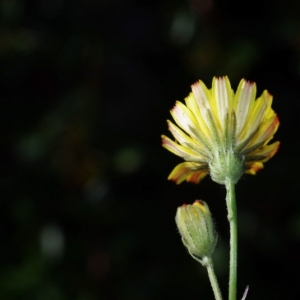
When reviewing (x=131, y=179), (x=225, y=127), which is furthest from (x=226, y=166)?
(x=131, y=179)

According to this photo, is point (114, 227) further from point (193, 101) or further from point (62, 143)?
point (193, 101)

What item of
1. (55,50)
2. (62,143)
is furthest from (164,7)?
(62,143)

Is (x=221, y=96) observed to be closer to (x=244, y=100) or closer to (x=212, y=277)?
(x=244, y=100)

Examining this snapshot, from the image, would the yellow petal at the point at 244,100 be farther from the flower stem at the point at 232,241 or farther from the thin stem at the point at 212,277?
the thin stem at the point at 212,277

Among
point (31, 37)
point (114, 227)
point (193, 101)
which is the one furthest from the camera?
point (31, 37)

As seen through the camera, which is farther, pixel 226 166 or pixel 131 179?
pixel 131 179

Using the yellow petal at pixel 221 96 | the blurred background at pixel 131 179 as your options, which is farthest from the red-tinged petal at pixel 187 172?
the blurred background at pixel 131 179

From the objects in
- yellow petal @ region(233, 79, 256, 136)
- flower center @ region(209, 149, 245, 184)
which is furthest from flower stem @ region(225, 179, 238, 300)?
yellow petal @ region(233, 79, 256, 136)
